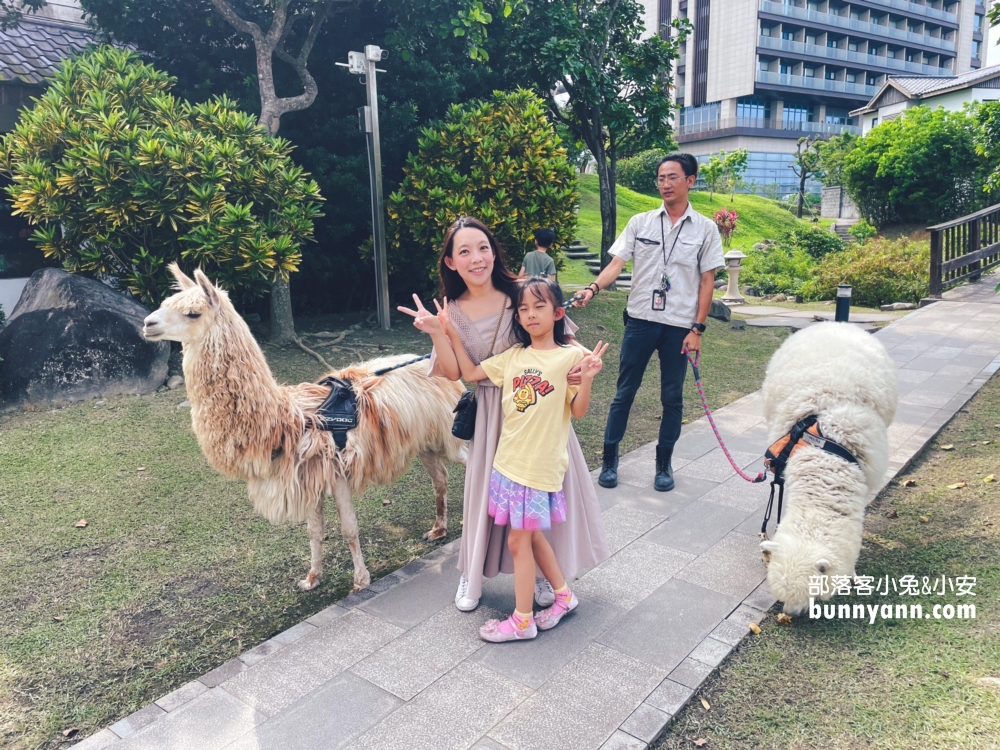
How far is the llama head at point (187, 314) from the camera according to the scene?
3.36 meters

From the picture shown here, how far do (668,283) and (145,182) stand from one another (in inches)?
220

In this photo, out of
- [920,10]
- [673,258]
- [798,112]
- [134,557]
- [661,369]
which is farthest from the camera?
[920,10]

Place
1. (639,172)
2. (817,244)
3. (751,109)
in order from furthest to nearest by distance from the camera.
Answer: (751,109) < (639,172) < (817,244)

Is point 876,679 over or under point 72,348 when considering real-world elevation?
under

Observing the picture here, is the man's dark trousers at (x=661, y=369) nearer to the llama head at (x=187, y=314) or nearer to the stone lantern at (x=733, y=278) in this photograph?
the llama head at (x=187, y=314)

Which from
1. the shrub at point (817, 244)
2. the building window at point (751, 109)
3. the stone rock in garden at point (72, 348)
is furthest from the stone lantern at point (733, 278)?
the building window at point (751, 109)

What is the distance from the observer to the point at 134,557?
4238 millimetres

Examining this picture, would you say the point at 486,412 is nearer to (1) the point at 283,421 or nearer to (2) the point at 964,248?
(1) the point at 283,421

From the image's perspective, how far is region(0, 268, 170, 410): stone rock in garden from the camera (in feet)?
23.0

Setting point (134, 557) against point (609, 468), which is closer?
point (134, 557)

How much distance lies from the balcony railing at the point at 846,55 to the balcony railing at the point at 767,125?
15.4 feet

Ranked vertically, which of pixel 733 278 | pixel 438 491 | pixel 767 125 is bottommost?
pixel 438 491

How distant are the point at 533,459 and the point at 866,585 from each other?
6.12ft

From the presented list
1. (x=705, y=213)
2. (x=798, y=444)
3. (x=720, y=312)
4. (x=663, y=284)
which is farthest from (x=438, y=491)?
(x=705, y=213)
